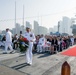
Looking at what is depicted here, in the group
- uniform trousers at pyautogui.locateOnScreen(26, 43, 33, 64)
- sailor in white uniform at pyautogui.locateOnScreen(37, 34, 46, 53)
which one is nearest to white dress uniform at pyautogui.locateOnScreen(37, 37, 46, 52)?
sailor in white uniform at pyautogui.locateOnScreen(37, 34, 46, 53)

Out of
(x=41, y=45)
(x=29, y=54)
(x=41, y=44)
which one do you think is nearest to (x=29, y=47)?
(x=29, y=54)

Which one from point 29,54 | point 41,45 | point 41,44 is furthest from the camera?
point 41,44

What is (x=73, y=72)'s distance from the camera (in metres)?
8.78

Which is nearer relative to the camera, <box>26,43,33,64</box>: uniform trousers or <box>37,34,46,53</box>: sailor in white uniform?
<box>26,43,33,64</box>: uniform trousers

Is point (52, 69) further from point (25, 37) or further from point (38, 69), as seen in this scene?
point (25, 37)

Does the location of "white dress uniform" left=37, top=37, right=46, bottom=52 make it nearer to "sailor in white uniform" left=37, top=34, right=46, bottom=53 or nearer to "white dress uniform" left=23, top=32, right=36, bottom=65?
"sailor in white uniform" left=37, top=34, right=46, bottom=53

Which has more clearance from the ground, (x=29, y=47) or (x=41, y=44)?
(x=29, y=47)

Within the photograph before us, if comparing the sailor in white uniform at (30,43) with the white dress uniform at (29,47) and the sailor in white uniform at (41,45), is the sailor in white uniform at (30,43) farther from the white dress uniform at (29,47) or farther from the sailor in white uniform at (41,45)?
the sailor in white uniform at (41,45)

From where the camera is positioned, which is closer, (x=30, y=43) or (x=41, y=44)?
(x=30, y=43)

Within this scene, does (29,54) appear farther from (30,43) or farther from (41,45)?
(41,45)

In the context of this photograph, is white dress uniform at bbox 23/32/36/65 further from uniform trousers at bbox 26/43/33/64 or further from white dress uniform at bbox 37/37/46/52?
white dress uniform at bbox 37/37/46/52

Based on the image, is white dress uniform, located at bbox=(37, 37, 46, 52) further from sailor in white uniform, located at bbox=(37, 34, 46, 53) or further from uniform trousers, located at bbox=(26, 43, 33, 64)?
uniform trousers, located at bbox=(26, 43, 33, 64)

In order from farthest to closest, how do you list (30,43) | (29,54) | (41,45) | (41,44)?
(41,44) < (41,45) < (29,54) < (30,43)

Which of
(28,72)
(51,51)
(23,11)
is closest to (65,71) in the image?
(28,72)
